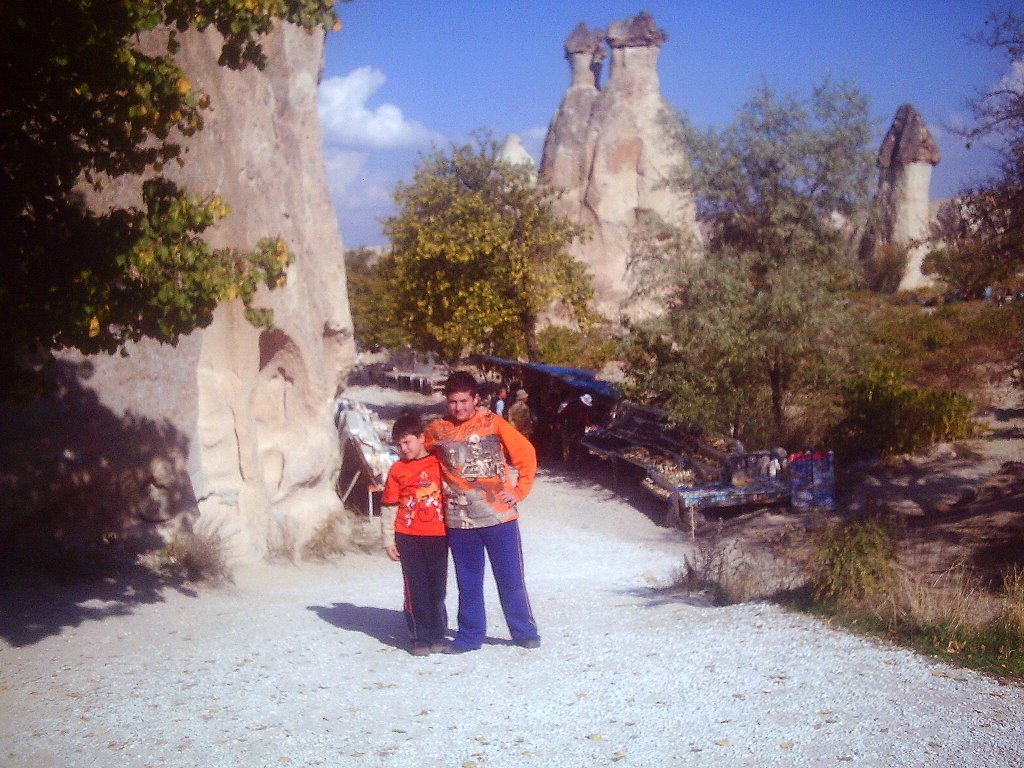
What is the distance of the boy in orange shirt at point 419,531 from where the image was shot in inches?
227

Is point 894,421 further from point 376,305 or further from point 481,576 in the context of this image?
point 376,305

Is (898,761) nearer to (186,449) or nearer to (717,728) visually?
(717,728)

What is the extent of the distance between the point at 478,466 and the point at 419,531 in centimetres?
55

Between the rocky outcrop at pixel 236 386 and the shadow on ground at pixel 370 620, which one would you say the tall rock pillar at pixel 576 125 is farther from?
the shadow on ground at pixel 370 620

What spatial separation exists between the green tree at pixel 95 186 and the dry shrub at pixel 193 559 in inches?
122

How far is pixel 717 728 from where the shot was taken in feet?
14.7

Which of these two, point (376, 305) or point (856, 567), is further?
point (376, 305)

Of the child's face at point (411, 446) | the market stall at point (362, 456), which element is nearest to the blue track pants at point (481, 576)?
the child's face at point (411, 446)

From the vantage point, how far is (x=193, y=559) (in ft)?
28.4

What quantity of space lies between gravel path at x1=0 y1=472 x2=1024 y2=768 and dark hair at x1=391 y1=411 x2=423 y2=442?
4.39 ft

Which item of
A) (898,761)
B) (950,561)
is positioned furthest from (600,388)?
(898,761)

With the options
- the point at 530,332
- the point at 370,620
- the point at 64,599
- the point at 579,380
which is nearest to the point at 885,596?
the point at 370,620

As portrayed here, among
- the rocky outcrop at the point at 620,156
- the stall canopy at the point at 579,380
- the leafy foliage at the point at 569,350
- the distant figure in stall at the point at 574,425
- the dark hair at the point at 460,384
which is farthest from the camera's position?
the rocky outcrop at the point at 620,156

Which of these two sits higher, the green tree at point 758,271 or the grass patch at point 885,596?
the green tree at point 758,271
